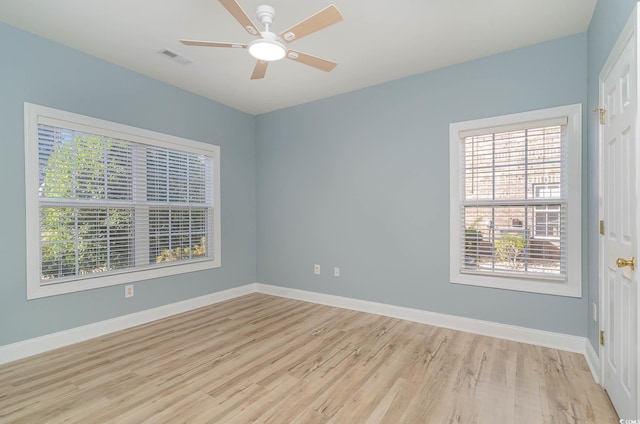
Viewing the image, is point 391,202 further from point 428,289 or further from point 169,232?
point 169,232

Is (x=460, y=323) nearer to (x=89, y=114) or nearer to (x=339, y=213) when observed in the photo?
(x=339, y=213)

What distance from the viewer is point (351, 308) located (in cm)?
400

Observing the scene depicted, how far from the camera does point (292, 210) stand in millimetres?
4609

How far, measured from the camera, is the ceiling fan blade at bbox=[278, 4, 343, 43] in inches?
70.5

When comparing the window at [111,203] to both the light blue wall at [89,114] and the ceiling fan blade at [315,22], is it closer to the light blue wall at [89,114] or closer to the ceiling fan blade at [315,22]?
the light blue wall at [89,114]

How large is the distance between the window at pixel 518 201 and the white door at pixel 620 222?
24.3 inches

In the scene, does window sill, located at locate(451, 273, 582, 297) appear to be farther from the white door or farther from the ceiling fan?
the ceiling fan

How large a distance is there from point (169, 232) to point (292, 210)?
1.68m

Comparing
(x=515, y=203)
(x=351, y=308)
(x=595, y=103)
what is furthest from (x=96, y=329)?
(x=595, y=103)

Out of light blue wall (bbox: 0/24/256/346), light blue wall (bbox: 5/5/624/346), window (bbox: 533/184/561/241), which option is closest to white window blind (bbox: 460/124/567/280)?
window (bbox: 533/184/561/241)

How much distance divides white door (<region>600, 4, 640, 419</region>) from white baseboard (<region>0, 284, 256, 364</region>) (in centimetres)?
404

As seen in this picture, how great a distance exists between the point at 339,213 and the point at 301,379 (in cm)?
226

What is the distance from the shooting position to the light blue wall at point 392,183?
290cm

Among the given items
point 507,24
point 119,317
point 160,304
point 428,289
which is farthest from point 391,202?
point 119,317
